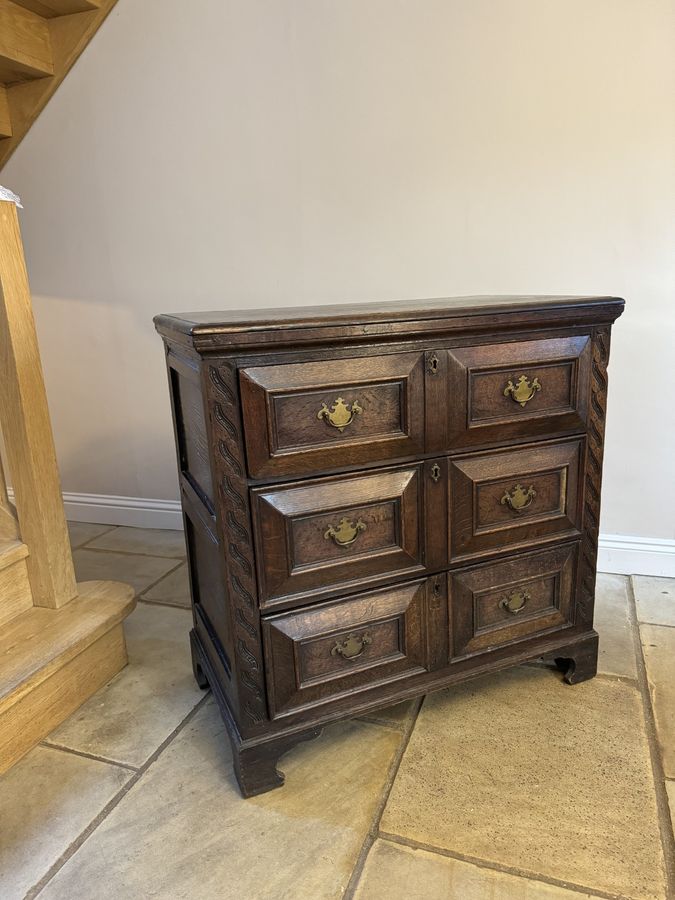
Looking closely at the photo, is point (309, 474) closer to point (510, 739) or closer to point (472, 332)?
point (472, 332)

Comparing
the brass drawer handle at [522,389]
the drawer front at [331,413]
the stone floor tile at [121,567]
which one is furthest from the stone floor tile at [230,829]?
the stone floor tile at [121,567]

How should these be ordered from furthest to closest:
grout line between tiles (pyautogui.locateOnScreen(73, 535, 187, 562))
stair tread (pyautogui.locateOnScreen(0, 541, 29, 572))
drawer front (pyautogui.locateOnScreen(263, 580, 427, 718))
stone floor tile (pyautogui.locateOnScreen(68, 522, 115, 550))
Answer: stone floor tile (pyautogui.locateOnScreen(68, 522, 115, 550)), grout line between tiles (pyautogui.locateOnScreen(73, 535, 187, 562)), stair tread (pyautogui.locateOnScreen(0, 541, 29, 572)), drawer front (pyautogui.locateOnScreen(263, 580, 427, 718))

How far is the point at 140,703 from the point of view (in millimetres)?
1541

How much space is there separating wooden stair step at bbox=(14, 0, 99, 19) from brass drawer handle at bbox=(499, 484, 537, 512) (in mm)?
2147

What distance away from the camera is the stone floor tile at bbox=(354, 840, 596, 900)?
1.01 meters

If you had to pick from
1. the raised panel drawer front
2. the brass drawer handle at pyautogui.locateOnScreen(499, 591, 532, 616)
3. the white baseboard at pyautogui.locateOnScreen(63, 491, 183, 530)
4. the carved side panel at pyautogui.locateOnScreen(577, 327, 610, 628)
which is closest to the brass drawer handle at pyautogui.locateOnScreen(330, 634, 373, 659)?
the brass drawer handle at pyautogui.locateOnScreen(499, 591, 532, 616)

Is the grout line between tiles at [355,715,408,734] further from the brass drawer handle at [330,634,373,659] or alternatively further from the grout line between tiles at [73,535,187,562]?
the grout line between tiles at [73,535,187,562]

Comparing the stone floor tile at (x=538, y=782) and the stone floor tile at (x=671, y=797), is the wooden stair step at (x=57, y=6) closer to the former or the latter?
the stone floor tile at (x=538, y=782)

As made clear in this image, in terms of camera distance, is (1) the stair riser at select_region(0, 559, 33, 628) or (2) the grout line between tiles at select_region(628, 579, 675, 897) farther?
(1) the stair riser at select_region(0, 559, 33, 628)

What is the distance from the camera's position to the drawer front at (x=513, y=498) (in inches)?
51.6

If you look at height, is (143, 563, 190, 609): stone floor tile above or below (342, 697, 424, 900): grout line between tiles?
below

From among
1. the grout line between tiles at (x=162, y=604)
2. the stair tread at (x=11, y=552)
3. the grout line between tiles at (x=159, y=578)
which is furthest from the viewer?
the grout line between tiles at (x=159, y=578)

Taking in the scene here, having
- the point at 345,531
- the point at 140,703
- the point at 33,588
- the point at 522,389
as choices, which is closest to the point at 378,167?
the point at 522,389

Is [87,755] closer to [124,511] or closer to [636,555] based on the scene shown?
[124,511]
